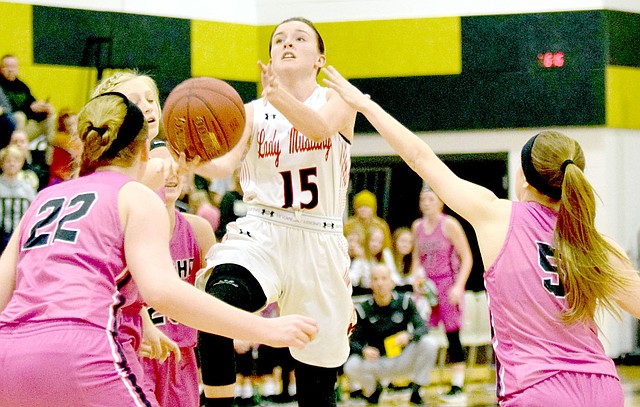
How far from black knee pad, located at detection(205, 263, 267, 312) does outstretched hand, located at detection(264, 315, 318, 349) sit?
4.71ft

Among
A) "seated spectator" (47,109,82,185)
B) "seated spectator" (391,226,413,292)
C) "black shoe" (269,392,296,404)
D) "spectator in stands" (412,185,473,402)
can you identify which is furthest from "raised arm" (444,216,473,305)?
"seated spectator" (47,109,82,185)

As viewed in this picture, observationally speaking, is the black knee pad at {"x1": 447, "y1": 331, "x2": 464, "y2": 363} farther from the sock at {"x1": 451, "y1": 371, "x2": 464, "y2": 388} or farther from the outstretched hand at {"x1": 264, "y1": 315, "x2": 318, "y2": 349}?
the outstretched hand at {"x1": 264, "y1": 315, "x2": 318, "y2": 349}

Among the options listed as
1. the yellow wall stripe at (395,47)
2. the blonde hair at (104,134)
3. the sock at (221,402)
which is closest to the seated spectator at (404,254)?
the yellow wall stripe at (395,47)

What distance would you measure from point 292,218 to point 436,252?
5.11 meters

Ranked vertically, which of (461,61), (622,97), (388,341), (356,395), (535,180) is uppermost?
(461,61)

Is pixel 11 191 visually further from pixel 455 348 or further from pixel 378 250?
pixel 455 348

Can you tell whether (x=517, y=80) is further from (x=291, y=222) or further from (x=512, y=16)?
(x=291, y=222)

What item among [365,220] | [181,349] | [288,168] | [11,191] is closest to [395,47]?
[365,220]

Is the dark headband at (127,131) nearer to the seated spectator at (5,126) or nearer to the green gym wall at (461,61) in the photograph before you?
the seated spectator at (5,126)

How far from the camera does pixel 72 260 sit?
9.41 feet

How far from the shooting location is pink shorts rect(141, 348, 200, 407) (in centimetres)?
465

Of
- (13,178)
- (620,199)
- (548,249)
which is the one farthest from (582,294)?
(620,199)

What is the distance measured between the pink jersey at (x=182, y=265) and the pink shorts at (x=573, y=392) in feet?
6.28

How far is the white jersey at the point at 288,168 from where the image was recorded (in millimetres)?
4844
